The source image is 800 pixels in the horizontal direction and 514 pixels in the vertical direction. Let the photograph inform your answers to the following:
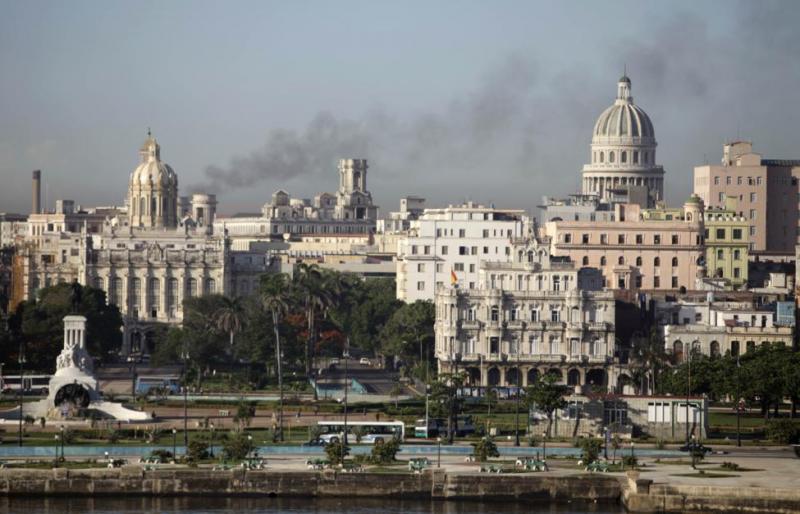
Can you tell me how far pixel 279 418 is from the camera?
5999 inches

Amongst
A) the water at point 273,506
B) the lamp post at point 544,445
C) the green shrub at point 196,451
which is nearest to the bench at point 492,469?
the water at point 273,506

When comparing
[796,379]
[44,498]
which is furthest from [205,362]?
[44,498]

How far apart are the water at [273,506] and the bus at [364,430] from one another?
1545cm

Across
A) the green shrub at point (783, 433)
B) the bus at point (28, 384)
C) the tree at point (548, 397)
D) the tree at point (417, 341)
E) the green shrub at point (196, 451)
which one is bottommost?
the green shrub at point (196, 451)

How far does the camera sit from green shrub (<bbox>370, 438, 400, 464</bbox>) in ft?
427

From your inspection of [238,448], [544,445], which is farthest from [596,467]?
[238,448]

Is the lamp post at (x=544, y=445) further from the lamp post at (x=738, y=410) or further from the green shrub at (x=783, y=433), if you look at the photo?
the green shrub at (x=783, y=433)

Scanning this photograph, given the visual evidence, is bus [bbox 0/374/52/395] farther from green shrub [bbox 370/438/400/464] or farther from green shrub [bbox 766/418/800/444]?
green shrub [bbox 766/418/800/444]

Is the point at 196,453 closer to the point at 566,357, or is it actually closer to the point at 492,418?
the point at 492,418

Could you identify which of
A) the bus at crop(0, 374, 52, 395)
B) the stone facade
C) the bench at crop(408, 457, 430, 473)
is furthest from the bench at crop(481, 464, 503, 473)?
the stone facade

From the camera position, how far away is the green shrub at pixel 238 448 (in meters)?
130

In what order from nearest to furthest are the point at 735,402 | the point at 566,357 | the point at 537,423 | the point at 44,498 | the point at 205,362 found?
1. the point at 44,498
2. the point at 537,423
3. the point at 735,402
4. the point at 566,357
5. the point at 205,362

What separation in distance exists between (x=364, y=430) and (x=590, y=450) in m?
16.9

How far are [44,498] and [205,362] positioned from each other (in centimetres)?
7076
